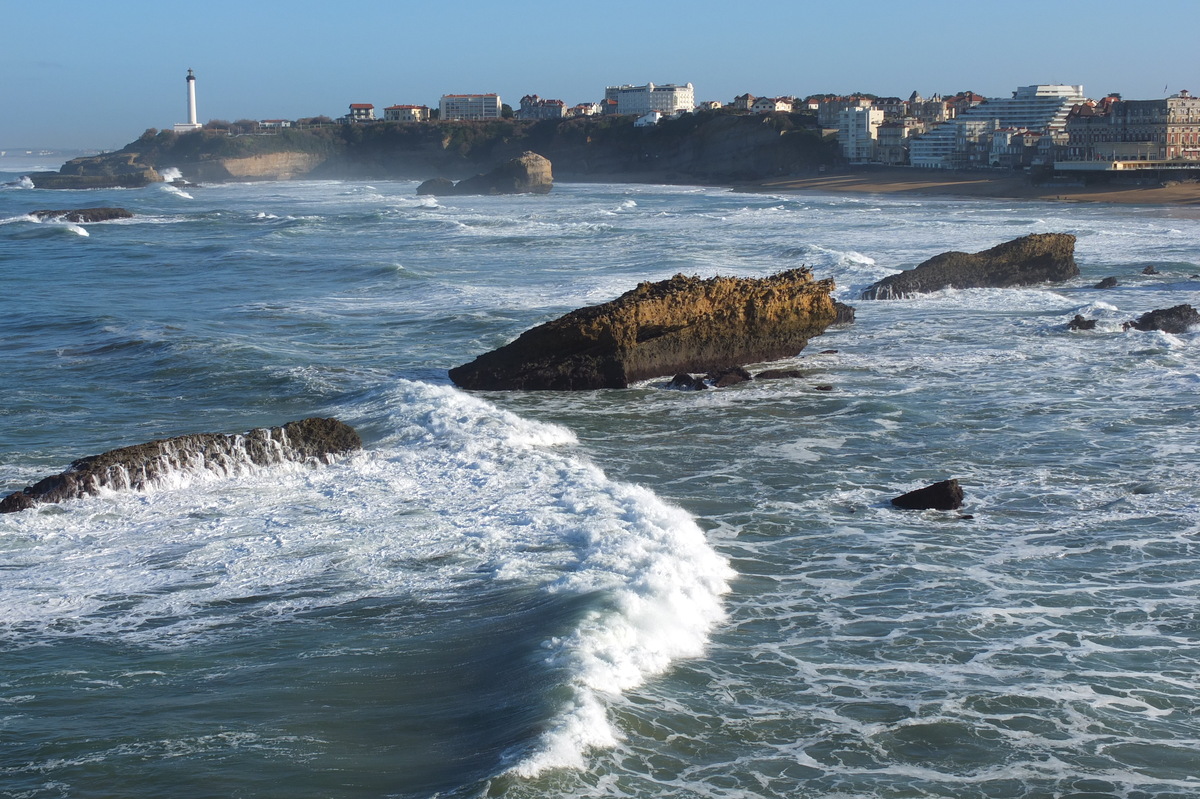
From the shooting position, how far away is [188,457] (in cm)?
1269

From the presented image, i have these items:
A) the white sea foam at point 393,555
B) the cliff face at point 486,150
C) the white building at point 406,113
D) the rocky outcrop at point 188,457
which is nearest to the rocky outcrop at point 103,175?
the cliff face at point 486,150

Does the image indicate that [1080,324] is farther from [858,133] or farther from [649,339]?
[858,133]

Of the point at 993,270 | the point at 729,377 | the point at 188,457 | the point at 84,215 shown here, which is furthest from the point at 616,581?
the point at 84,215

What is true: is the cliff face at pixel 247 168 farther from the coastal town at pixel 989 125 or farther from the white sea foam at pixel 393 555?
the white sea foam at pixel 393 555

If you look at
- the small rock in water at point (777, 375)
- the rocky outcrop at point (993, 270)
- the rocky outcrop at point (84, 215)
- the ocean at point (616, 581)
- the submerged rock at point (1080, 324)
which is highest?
the rocky outcrop at point (84, 215)

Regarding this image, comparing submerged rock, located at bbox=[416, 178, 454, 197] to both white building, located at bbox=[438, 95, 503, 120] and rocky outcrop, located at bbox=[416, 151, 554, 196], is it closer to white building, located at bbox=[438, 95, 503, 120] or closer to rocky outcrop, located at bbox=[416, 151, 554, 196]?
rocky outcrop, located at bbox=[416, 151, 554, 196]

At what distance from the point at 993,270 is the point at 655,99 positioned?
157445 mm

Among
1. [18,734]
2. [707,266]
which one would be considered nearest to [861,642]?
[18,734]

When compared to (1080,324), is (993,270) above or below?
above

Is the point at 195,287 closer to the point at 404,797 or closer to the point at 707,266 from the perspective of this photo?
the point at 707,266

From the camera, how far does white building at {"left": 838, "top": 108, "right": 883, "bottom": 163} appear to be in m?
115

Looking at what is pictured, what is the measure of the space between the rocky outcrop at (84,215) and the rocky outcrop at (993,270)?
42134mm

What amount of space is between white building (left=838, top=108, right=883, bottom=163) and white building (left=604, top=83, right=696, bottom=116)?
5840cm

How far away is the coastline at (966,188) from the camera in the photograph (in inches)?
2630
